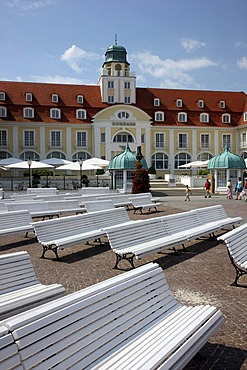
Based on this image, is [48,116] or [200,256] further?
[48,116]

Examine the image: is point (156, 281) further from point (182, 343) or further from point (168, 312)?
point (182, 343)

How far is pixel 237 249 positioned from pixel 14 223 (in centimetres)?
637

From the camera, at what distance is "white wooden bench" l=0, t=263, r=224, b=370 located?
2926mm

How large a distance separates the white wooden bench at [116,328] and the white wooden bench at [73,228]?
4773 mm

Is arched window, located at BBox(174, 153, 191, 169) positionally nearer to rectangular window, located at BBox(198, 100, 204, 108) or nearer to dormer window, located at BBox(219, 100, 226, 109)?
rectangular window, located at BBox(198, 100, 204, 108)

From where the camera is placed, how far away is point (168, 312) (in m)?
4.38

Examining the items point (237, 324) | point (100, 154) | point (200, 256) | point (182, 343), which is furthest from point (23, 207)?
point (100, 154)

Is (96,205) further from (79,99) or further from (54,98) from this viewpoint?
(54,98)

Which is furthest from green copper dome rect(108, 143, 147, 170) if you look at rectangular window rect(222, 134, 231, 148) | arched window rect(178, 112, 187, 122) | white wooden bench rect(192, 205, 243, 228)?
rectangular window rect(222, 134, 231, 148)

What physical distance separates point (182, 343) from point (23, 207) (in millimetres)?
10783

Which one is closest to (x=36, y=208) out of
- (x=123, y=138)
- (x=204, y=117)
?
(x=123, y=138)

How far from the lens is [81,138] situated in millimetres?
57281

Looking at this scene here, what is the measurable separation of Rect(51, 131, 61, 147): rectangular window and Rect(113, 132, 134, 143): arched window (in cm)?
777

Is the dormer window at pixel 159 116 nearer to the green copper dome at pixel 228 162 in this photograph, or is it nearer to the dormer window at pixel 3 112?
the dormer window at pixel 3 112
